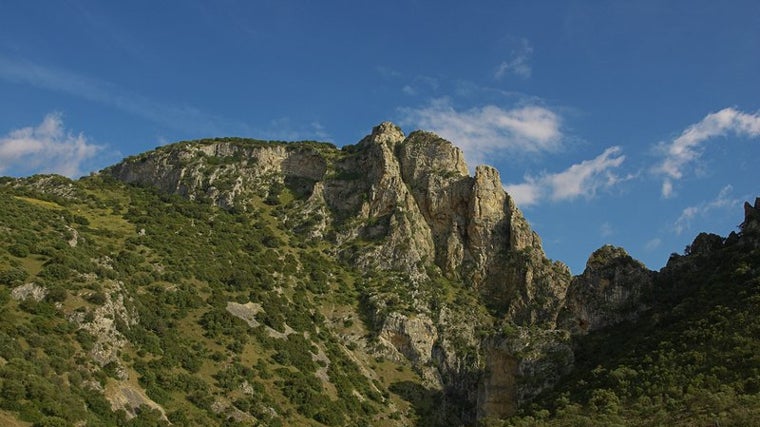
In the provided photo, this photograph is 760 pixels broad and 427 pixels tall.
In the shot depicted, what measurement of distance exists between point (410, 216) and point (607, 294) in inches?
1544

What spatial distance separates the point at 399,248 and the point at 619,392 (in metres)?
57.2

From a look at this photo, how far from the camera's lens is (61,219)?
8919 centimetres

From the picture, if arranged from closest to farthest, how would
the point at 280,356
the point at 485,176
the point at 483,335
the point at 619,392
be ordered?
the point at 619,392 → the point at 280,356 → the point at 483,335 → the point at 485,176

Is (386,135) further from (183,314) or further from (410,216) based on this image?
(183,314)

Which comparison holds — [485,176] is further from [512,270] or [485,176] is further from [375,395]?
[375,395]

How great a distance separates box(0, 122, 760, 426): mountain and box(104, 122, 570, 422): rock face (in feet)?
1.18

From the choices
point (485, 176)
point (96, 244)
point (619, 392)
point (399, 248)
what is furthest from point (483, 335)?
point (96, 244)

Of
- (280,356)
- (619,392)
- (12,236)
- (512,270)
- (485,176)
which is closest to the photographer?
(619,392)

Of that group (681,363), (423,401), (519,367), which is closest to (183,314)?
(423,401)

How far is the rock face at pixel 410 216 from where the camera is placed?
92.8m

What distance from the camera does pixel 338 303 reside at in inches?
3812

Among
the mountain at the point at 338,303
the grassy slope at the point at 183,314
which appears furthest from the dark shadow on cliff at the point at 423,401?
the grassy slope at the point at 183,314

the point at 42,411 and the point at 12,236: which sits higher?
the point at 12,236

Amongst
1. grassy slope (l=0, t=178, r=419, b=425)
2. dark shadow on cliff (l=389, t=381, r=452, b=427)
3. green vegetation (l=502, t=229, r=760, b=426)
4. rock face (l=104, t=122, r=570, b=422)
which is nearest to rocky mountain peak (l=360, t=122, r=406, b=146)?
rock face (l=104, t=122, r=570, b=422)
